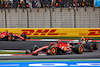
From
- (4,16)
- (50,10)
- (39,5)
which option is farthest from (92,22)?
(4,16)

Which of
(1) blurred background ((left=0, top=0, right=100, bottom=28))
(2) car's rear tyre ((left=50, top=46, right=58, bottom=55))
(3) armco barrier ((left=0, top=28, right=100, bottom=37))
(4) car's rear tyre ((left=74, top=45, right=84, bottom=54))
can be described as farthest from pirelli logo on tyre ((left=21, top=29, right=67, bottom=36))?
(2) car's rear tyre ((left=50, top=46, right=58, bottom=55))

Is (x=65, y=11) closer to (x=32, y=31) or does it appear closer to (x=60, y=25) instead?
(x=60, y=25)

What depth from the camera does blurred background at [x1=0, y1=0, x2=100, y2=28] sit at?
14695mm

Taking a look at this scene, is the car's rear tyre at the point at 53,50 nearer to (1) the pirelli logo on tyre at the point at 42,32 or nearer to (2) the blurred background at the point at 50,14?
(1) the pirelli logo on tyre at the point at 42,32

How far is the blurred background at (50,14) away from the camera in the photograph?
14695mm

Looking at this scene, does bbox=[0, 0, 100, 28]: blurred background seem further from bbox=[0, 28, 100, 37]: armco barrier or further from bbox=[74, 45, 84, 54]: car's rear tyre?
bbox=[74, 45, 84, 54]: car's rear tyre

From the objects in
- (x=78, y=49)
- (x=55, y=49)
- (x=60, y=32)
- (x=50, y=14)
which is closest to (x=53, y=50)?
(x=55, y=49)

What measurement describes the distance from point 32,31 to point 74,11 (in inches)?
164

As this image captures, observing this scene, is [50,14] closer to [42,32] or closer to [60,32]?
[42,32]

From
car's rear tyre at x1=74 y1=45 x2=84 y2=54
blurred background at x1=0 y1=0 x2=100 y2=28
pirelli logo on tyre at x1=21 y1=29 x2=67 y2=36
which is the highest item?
blurred background at x1=0 y1=0 x2=100 y2=28

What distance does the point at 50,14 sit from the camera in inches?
586

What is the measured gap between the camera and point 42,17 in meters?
14.9

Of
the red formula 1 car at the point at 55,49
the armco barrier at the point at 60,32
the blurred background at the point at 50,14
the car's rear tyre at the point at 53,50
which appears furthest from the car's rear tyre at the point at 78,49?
the blurred background at the point at 50,14

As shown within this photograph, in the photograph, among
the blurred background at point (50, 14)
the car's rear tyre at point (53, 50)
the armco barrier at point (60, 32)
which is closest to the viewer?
the car's rear tyre at point (53, 50)
